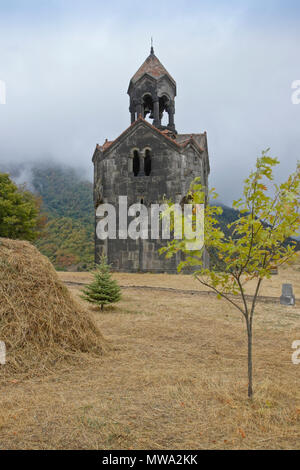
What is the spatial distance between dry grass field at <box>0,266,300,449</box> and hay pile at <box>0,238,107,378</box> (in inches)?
11.4

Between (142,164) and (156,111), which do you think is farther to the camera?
(156,111)

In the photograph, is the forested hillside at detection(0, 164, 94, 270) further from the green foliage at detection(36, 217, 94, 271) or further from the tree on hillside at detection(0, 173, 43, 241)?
the tree on hillside at detection(0, 173, 43, 241)

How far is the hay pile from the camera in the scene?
4.57 m

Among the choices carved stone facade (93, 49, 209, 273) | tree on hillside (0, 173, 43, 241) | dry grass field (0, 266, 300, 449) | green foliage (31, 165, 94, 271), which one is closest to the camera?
dry grass field (0, 266, 300, 449)

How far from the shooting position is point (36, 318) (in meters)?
4.84

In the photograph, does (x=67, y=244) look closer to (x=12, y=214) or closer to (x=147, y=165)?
(x=12, y=214)

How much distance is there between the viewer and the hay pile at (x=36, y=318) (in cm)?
457

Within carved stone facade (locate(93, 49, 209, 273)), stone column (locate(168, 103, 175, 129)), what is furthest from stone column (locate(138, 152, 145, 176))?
stone column (locate(168, 103, 175, 129))

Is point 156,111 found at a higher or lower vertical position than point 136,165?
higher

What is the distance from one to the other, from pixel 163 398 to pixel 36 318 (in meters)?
2.24

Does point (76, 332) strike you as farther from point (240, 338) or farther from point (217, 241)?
point (240, 338)

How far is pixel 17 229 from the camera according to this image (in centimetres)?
2397

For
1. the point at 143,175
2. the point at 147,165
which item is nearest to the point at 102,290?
the point at 143,175
